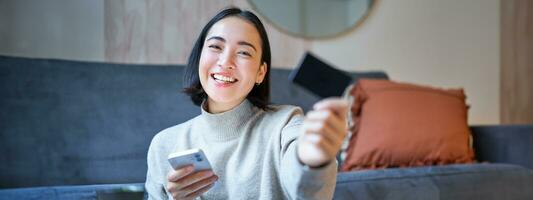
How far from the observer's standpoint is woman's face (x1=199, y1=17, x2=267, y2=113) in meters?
0.90

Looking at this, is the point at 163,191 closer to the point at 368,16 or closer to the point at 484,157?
the point at 484,157

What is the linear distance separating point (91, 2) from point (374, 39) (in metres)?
1.21

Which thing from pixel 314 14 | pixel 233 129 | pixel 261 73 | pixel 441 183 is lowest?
pixel 441 183

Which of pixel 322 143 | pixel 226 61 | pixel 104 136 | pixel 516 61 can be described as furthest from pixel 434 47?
pixel 322 143

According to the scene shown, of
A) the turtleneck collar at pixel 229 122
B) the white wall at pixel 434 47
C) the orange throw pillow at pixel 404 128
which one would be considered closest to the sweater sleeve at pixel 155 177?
the turtleneck collar at pixel 229 122

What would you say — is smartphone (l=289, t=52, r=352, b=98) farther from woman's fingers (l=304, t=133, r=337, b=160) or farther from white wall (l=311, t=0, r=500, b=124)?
white wall (l=311, t=0, r=500, b=124)

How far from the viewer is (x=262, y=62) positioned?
0.97 meters

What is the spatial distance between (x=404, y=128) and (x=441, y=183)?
344 millimetres

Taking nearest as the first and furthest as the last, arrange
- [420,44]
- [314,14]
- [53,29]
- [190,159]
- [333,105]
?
[333,105], [190,159], [53,29], [314,14], [420,44]

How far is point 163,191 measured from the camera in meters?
0.97

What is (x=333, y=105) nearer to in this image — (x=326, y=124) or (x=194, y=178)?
(x=326, y=124)

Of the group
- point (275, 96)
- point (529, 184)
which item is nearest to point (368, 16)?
point (275, 96)

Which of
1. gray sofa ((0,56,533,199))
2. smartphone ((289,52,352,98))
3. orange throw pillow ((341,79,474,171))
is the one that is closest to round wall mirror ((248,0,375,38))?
orange throw pillow ((341,79,474,171))

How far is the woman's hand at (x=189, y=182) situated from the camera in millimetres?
788
